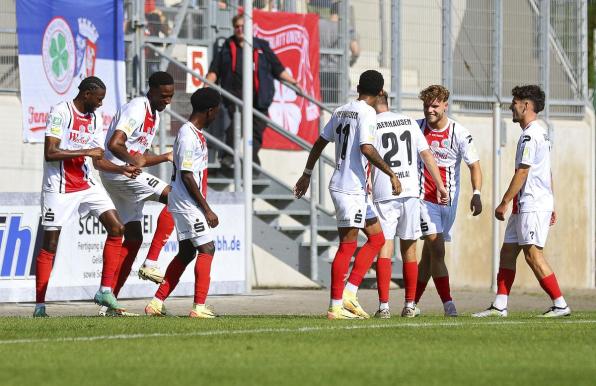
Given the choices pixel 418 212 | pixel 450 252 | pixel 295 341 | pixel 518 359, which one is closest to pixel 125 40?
pixel 450 252

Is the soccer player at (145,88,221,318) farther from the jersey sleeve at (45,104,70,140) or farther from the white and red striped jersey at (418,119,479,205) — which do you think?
the white and red striped jersey at (418,119,479,205)

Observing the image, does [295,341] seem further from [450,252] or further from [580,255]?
[580,255]

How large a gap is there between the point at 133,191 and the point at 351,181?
2.38 meters

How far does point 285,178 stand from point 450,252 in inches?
117

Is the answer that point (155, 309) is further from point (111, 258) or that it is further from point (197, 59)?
point (197, 59)

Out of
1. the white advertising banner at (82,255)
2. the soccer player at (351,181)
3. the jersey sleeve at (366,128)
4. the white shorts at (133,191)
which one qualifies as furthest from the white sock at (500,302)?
the white advertising banner at (82,255)

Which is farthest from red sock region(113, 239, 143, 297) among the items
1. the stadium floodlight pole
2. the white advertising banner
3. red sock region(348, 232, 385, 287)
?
the stadium floodlight pole

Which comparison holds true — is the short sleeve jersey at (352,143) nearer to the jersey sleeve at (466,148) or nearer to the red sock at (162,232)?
the jersey sleeve at (466,148)

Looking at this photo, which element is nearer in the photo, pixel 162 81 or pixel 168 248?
pixel 162 81

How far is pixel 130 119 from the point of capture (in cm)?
1306

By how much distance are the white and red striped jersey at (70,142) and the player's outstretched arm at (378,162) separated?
2667 mm

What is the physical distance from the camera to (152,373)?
7.88 m

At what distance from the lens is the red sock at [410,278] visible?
12961mm

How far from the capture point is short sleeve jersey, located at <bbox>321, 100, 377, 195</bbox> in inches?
476
